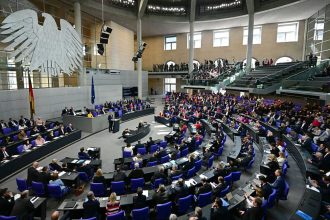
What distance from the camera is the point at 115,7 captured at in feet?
83.2

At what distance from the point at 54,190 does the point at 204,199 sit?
450 centimetres

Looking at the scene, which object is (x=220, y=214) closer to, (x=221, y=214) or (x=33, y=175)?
(x=221, y=214)

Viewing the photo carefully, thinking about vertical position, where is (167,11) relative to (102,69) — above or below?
above

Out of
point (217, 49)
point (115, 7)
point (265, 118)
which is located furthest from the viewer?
point (217, 49)

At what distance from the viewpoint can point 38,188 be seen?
21.6 feet

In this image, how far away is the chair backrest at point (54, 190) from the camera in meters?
6.44

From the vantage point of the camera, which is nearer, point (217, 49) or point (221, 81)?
point (221, 81)

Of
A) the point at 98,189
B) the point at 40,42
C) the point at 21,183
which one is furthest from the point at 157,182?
the point at 40,42

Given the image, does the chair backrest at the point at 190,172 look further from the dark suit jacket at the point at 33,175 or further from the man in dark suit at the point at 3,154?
the man in dark suit at the point at 3,154

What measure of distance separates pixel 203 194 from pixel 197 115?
1219 cm

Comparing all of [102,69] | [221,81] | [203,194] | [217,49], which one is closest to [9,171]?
[203,194]

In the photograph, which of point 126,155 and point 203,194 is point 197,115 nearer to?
point 126,155

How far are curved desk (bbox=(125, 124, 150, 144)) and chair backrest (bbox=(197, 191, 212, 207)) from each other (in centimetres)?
786

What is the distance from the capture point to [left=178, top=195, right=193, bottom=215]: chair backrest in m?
5.66
